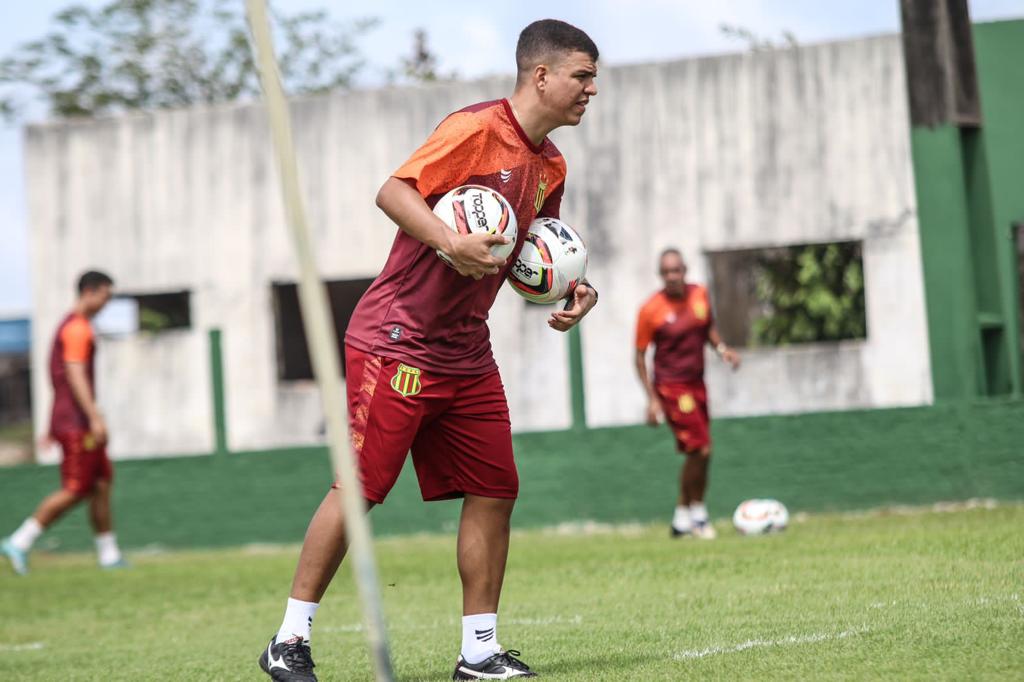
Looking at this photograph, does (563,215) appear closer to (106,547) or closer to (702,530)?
(702,530)

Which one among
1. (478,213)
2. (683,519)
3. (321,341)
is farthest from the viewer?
(683,519)

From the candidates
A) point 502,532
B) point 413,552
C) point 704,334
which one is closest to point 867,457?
point 704,334

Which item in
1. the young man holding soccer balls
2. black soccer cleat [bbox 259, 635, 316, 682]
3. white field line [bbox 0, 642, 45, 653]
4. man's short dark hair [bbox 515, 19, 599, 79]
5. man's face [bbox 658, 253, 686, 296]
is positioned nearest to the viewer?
black soccer cleat [bbox 259, 635, 316, 682]

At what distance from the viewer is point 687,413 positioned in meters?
12.8

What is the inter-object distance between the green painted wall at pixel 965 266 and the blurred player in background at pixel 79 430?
7.44m

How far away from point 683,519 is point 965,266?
12.6ft

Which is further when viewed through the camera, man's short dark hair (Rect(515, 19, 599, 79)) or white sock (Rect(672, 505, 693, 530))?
white sock (Rect(672, 505, 693, 530))

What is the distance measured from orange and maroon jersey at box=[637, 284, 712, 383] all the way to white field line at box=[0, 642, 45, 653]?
5986 mm

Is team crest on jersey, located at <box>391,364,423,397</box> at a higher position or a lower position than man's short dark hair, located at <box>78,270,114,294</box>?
lower

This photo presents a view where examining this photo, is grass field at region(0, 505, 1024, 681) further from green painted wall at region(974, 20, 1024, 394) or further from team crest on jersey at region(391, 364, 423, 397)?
green painted wall at region(974, 20, 1024, 394)

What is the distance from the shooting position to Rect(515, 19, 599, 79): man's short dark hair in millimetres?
5711

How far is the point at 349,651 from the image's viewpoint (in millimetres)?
7098

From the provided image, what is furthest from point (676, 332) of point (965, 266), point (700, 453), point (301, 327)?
point (301, 327)

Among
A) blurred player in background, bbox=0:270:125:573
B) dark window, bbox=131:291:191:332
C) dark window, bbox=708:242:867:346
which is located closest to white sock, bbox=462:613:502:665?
blurred player in background, bbox=0:270:125:573
